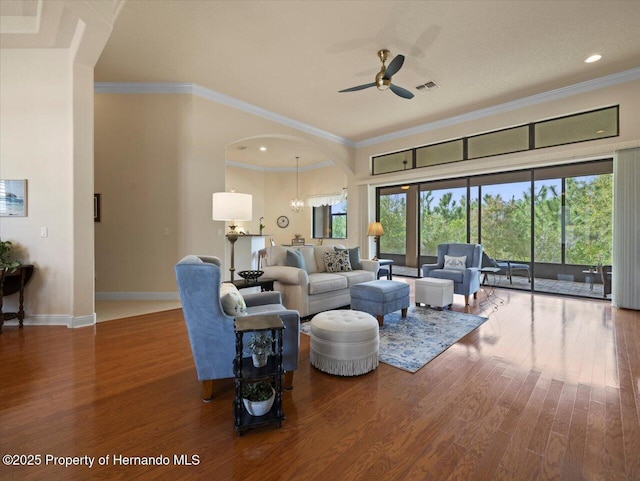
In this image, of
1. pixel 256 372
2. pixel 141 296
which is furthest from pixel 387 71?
pixel 141 296

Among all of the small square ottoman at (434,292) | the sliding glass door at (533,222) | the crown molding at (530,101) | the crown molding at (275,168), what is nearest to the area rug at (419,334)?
the small square ottoman at (434,292)

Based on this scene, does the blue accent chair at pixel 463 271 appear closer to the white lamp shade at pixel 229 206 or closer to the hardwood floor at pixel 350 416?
the hardwood floor at pixel 350 416

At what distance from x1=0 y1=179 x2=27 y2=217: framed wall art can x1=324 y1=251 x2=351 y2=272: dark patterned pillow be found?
13.0 ft

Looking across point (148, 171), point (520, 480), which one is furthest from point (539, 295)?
point (148, 171)

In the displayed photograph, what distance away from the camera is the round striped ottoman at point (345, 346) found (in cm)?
246

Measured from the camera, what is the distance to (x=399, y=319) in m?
4.04

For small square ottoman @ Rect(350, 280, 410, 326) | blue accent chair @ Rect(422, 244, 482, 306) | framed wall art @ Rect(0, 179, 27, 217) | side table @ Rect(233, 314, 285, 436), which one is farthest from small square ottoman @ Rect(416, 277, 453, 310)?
framed wall art @ Rect(0, 179, 27, 217)

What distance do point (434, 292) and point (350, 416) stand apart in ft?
9.77

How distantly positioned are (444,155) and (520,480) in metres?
5.99

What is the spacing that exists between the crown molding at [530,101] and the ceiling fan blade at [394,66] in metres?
3.12

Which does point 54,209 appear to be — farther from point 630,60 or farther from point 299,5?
point 630,60

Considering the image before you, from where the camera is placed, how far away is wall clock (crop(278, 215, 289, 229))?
10.5 meters

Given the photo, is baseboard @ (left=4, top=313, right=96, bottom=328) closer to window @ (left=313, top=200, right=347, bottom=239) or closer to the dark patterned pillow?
the dark patterned pillow

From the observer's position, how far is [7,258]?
3.68 meters
